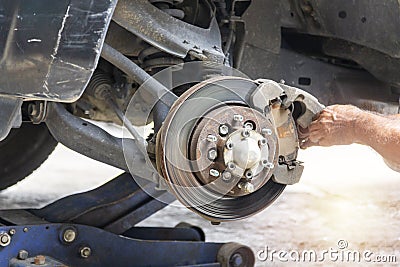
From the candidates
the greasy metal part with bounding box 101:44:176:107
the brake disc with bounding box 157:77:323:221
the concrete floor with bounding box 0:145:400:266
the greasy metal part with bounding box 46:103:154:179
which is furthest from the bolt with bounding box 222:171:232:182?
the concrete floor with bounding box 0:145:400:266

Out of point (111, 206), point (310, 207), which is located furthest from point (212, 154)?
point (310, 207)

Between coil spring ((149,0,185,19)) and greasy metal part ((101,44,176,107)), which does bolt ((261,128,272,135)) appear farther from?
coil spring ((149,0,185,19))

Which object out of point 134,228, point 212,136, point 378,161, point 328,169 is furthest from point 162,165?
point 378,161

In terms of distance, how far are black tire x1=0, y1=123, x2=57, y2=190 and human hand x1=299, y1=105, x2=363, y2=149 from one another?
116 cm

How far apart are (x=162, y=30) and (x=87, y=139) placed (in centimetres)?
36

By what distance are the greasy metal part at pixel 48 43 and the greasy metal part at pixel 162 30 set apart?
25 cm

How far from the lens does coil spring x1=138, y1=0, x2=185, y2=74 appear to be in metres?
1.65

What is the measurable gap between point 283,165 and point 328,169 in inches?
117

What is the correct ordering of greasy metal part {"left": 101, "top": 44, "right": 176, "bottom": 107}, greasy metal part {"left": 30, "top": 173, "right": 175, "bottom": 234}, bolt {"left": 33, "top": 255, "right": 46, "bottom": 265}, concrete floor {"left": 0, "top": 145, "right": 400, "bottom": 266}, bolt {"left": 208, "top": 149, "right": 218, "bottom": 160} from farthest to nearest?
concrete floor {"left": 0, "top": 145, "right": 400, "bottom": 266} → greasy metal part {"left": 30, "top": 173, "right": 175, "bottom": 234} → bolt {"left": 33, "top": 255, "right": 46, "bottom": 265} → greasy metal part {"left": 101, "top": 44, "right": 176, "bottom": 107} → bolt {"left": 208, "top": 149, "right": 218, "bottom": 160}

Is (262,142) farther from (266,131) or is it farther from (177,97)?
(177,97)

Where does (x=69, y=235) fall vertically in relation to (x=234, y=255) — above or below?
above

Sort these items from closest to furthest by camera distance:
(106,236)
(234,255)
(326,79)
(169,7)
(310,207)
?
(169,7), (106,236), (234,255), (326,79), (310,207)

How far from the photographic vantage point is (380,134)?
1.57 meters

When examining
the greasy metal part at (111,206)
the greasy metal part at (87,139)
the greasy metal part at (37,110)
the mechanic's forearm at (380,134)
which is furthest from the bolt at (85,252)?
the mechanic's forearm at (380,134)
